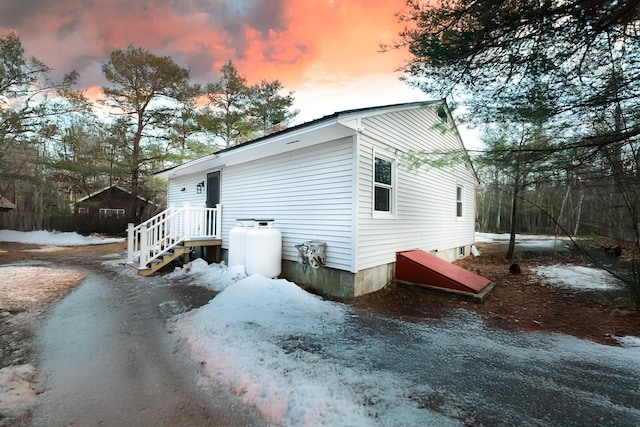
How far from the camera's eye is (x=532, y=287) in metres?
6.75

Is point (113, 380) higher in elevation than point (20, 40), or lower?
lower

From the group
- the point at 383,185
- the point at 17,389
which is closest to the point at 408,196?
the point at 383,185

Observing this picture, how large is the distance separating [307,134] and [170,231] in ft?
15.1

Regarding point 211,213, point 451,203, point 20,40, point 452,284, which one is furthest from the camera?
point 20,40

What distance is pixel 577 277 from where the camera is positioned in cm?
765

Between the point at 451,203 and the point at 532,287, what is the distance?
13.7ft

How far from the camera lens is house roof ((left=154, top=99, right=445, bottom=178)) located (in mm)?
5086

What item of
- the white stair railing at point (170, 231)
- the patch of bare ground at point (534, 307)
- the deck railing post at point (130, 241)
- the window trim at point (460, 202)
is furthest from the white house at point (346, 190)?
the deck railing post at point (130, 241)

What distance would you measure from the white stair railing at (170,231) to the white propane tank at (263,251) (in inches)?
95.3

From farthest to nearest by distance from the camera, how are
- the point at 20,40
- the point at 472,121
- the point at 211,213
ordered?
the point at 20,40 < the point at 211,213 < the point at 472,121

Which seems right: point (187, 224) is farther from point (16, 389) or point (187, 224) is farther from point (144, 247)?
point (16, 389)

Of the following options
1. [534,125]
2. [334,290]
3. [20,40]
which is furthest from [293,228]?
[20,40]

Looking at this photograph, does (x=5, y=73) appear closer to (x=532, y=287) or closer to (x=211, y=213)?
(x=211, y=213)

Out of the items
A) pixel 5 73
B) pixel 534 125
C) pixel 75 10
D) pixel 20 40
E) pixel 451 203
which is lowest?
pixel 451 203
